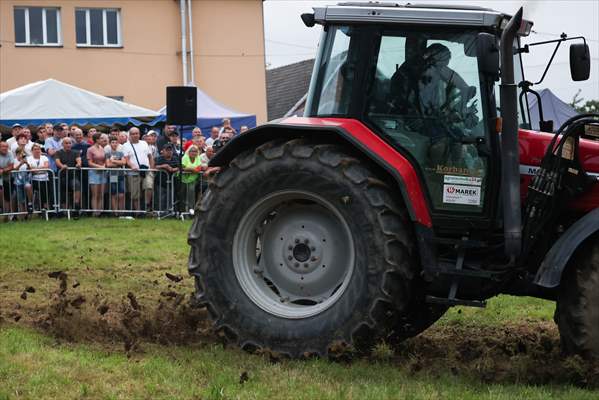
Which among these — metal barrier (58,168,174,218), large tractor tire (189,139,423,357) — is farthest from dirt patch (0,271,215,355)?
metal barrier (58,168,174,218)

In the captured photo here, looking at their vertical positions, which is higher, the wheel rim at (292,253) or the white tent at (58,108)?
the white tent at (58,108)

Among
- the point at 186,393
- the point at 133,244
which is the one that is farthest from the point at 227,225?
the point at 133,244

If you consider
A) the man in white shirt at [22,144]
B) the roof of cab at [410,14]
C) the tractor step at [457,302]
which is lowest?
the tractor step at [457,302]

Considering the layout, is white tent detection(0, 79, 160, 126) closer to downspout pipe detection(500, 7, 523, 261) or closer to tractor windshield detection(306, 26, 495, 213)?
tractor windshield detection(306, 26, 495, 213)

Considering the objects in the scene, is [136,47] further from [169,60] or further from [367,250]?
[367,250]

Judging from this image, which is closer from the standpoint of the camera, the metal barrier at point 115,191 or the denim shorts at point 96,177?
the metal barrier at point 115,191

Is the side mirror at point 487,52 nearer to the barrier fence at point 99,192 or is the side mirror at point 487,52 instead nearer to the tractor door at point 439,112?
the tractor door at point 439,112

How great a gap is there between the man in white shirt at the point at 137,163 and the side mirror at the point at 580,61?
12.9 meters

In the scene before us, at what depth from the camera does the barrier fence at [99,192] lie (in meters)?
17.5

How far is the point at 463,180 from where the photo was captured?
6.51m

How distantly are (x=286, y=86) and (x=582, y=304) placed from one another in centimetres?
3678

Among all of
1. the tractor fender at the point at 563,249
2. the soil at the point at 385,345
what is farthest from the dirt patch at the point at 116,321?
Result: the tractor fender at the point at 563,249

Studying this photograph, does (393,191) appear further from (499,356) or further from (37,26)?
(37,26)

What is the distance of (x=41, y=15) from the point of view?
109 feet
